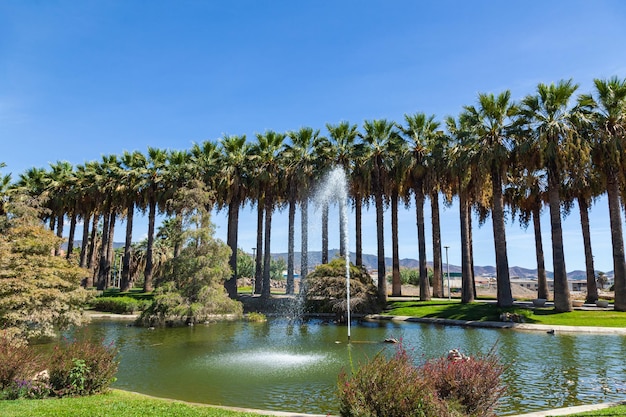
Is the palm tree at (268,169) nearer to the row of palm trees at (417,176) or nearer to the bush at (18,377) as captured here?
the row of palm trees at (417,176)

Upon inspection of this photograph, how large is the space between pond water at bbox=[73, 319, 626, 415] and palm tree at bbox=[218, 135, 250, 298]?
19088 millimetres

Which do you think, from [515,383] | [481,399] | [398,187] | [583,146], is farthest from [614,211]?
[481,399]

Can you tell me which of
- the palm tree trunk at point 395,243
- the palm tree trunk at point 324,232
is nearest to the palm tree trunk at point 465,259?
the palm tree trunk at point 395,243

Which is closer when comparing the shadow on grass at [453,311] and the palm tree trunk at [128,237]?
the shadow on grass at [453,311]

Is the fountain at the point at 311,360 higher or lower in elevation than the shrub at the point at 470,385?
lower

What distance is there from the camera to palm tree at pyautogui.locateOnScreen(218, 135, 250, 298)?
44906 mm

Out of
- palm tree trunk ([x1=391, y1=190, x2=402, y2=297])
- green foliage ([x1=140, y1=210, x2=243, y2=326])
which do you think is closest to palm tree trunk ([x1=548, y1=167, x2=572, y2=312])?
palm tree trunk ([x1=391, y1=190, x2=402, y2=297])

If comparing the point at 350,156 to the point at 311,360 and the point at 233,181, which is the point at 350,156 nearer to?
the point at 233,181

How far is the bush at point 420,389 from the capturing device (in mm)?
7207

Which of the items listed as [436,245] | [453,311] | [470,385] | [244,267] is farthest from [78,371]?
[244,267]

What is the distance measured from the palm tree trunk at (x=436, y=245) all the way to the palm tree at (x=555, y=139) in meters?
11.5

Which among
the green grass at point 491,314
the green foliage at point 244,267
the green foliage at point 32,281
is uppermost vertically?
the green foliage at point 244,267

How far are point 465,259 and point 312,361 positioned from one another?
82.3 ft

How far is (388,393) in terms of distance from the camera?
7277 millimetres
